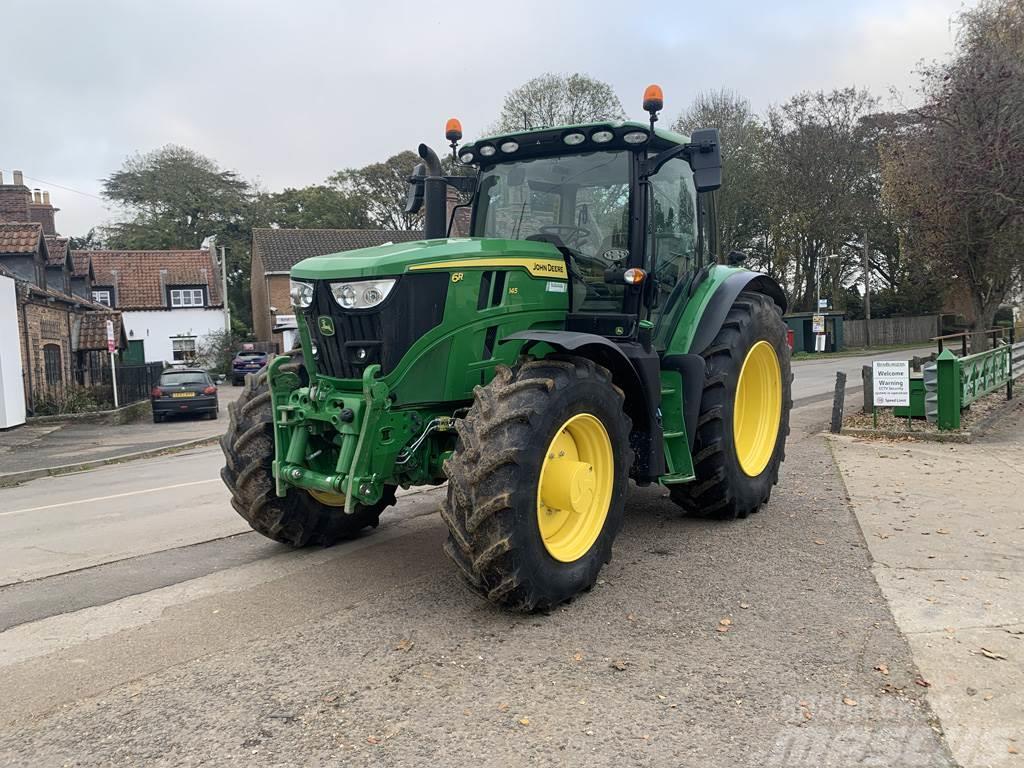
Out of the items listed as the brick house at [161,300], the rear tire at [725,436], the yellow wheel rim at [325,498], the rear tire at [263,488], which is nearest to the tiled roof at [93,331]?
the brick house at [161,300]

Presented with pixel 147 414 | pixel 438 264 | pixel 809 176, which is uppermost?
pixel 809 176

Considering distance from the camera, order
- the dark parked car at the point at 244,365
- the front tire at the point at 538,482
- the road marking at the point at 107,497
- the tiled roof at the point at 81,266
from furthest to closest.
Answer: the dark parked car at the point at 244,365 < the tiled roof at the point at 81,266 < the road marking at the point at 107,497 < the front tire at the point at 538,482

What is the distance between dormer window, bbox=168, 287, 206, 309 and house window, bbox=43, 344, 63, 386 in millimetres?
A: 22043

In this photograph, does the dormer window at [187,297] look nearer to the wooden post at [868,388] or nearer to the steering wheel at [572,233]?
the wooden post at [868,388]

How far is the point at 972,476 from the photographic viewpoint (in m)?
8.35

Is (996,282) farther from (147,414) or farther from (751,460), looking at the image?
(147,414)

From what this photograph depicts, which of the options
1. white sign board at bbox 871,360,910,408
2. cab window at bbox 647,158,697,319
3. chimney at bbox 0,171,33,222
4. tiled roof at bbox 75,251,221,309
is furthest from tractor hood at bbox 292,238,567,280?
tiled roof at bbox 75,251,221,309

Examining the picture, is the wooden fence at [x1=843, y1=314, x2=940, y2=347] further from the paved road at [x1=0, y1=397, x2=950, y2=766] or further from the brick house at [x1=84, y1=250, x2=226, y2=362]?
the paved road at [x1=0, y1=397, x2=950, y2=766]

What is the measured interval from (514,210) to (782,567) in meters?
3.00

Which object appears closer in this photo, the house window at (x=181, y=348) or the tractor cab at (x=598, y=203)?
the tractor cab at (x=598, y=203)

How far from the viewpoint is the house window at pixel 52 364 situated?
→ 22.7 meters

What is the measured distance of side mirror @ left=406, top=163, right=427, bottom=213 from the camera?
623 centimetres

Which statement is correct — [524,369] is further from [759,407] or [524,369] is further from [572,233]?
[759,407]

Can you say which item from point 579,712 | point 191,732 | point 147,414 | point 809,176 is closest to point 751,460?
point 579,712
